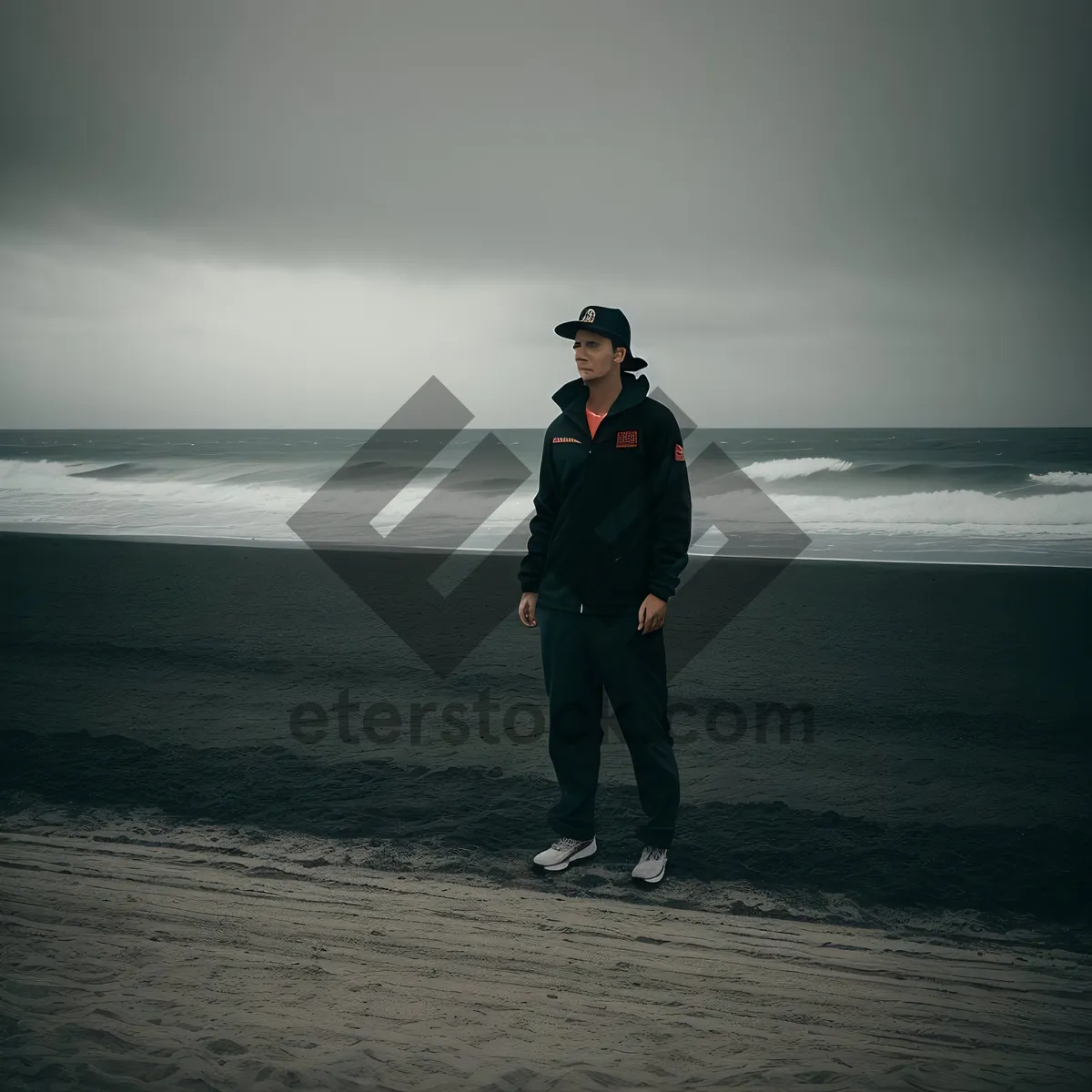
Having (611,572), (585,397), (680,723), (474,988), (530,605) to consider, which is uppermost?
(585,397)

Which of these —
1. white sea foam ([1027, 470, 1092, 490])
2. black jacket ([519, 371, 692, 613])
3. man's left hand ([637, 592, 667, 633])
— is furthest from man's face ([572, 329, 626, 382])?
white sea foam ([1027, 470, 1092, 490])

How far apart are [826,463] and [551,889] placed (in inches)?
1192

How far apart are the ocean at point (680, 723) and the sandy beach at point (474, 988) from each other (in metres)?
0.30

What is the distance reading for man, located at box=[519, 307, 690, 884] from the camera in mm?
3275

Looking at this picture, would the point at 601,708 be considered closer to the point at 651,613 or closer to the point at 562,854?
the point at 651,613

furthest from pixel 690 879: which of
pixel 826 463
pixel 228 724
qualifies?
pixel 826 463

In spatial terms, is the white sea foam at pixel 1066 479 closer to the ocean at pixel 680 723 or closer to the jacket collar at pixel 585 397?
the ocean at pixel 680 723

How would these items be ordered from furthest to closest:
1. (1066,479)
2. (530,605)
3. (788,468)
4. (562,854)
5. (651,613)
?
1. (788,468)
2. (1066,479)
3. (530,605)
4. (562,854)
5. (651,613)

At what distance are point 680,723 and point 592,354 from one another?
2.56 m

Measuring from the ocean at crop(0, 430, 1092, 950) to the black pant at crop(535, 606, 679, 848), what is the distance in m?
0.25

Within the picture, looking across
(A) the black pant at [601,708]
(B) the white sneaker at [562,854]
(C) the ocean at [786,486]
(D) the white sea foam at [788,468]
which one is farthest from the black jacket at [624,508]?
(D) the white sea foam at [788,468]

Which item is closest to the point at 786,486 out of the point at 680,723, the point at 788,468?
the point at 788,468

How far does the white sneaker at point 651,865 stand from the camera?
3246 mm

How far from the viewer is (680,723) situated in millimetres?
5113
